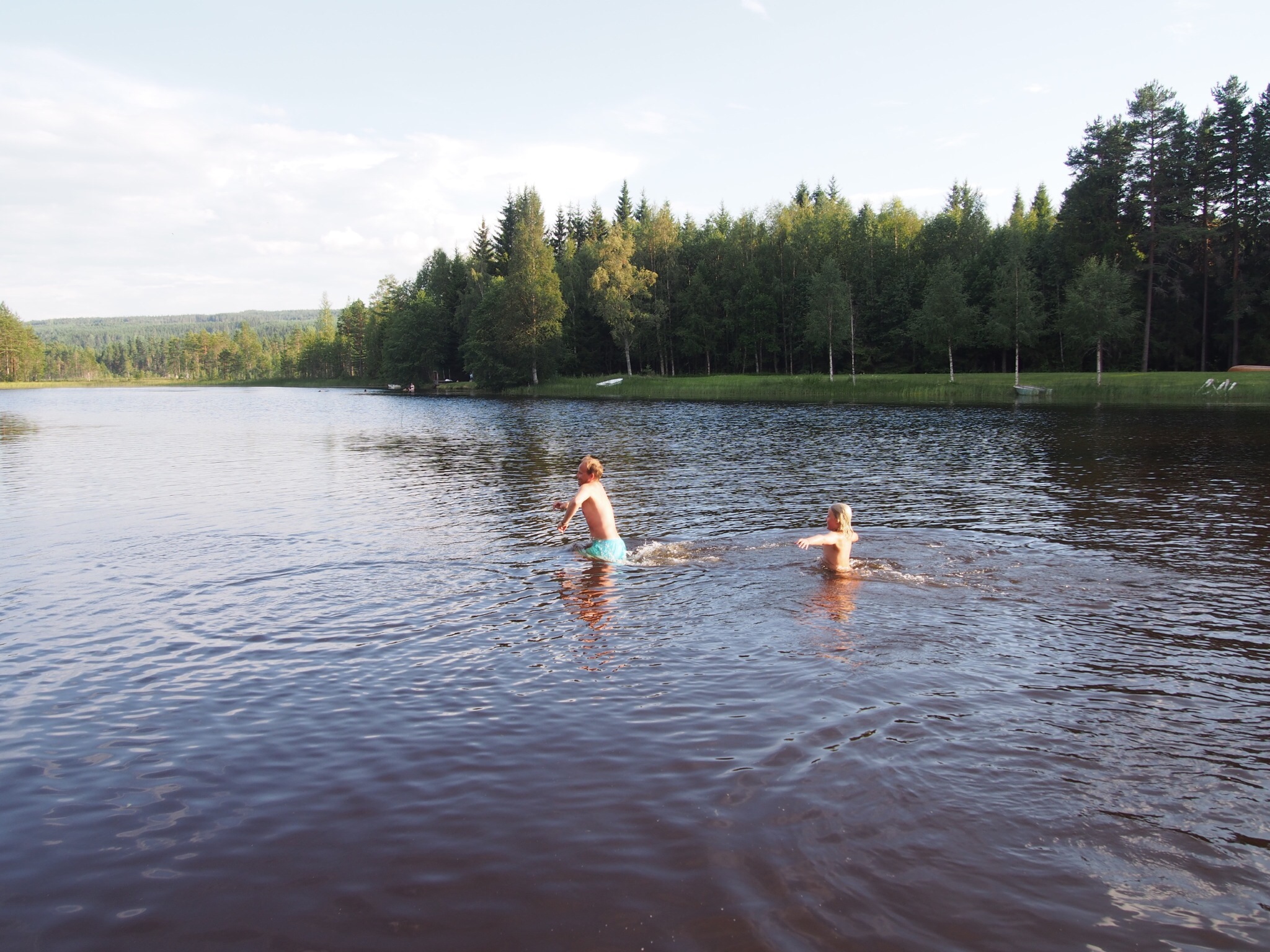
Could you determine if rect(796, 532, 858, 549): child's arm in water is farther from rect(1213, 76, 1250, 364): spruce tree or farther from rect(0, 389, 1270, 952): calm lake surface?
rect(1213, 76, 1250, 364): spruce tree

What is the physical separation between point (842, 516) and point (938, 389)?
60.6m

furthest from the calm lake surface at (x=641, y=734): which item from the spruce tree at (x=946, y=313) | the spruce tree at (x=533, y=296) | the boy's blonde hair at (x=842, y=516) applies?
the spruce tree at (x=533, y=296)

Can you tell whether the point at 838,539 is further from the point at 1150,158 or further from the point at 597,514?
the point at 1150,158

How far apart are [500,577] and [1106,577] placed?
1087 cm

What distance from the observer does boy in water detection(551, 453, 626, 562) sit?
15625 mm

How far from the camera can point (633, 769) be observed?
7.62 m

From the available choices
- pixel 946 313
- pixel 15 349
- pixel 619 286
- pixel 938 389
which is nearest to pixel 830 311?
pixel 946 313

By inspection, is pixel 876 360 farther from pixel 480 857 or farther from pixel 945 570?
pixel 480 857

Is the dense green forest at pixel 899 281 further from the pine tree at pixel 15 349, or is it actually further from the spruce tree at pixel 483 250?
the pine tree at pixel 15 349

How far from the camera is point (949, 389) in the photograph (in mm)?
70000

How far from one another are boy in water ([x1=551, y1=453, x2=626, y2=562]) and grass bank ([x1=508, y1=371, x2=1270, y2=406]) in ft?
181

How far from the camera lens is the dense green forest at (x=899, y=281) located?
233 ft

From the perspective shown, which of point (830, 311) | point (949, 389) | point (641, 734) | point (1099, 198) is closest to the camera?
point (641, 734)

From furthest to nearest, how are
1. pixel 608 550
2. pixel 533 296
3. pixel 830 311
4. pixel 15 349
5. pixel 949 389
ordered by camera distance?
pixel 15 349
pixel 533 296
pixel 830 311
pixel 949 389
pixel 608 550
